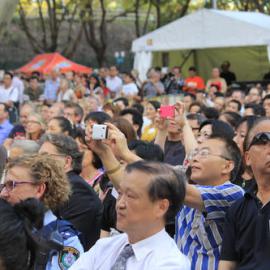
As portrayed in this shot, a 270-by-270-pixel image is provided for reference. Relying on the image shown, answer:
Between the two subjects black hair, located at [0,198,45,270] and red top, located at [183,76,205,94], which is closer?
black hair, located at [0,198,45,270]

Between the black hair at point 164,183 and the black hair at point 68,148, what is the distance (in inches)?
88.8

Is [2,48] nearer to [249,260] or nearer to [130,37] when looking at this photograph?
[130,37]

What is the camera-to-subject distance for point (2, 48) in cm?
3644

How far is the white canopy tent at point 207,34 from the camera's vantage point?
1984 cm

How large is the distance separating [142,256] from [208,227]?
1177 mm

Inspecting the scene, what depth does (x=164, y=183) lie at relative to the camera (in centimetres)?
322

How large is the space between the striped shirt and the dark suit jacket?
1130mm

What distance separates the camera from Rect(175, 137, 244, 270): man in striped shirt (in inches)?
159

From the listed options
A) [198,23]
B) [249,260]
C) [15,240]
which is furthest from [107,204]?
[198,23]

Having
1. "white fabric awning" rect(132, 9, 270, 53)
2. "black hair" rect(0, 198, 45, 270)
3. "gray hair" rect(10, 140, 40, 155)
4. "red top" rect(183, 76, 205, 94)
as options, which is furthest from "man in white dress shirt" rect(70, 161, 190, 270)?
"white fabric awning" rect(132, 9, 270, 53)

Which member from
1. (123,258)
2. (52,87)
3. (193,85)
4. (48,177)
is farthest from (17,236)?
(52,87)

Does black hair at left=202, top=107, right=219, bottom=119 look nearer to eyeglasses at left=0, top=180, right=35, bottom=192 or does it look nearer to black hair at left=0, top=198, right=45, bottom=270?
eyeglasses at left=0, top=180, right=35, bottom=192

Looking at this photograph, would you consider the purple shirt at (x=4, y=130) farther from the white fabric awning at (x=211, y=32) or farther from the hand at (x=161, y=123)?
the white fabric awning at (x=211, y=32)

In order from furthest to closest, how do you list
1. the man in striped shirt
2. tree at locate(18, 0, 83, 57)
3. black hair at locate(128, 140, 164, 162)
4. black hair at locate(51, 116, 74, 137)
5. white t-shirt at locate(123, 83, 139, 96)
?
1. tree at locate(18, 0, 83, 57)
2. white t-shirt at locate(123, 83, 139, 96)
3. black hair at locate(51, 116, 74, 137)
4. black hair at locate(128, 140, 164, 162)
5. the man in striped shirt
